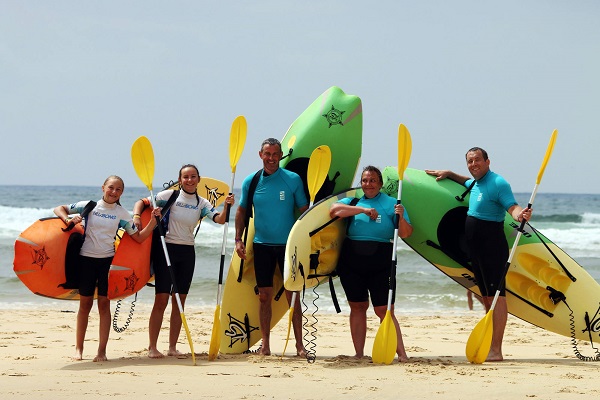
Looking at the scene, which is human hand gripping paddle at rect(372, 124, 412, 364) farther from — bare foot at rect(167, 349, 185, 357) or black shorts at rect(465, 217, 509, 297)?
bare foot at rect(167, 349, 185, 357)

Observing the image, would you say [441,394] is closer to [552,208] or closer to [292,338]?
[292,338]

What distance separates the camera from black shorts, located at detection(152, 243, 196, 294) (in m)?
5.66

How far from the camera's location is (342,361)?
220 inches

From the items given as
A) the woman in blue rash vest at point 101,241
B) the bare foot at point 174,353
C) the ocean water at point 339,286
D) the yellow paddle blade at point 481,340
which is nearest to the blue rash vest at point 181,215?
the woman in blue rash vest at point 101,241

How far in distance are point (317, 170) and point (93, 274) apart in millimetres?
1671

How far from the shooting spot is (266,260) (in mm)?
5652

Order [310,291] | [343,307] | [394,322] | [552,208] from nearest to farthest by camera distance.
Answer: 1. [394,322]
2. [343,307]
3. [310,291]
4. [552,208]

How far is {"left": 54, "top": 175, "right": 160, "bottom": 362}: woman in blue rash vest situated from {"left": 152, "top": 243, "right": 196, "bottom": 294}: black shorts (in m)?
Result: 0.23

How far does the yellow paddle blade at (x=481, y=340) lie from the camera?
217 inches

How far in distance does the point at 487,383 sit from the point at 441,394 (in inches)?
17.0

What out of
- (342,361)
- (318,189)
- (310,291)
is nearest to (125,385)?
(342,361)

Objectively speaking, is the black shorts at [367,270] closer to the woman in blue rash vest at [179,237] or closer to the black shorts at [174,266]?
the woman in blue rash vest at [179,237]

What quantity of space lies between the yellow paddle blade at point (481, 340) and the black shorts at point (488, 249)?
0.76 feet

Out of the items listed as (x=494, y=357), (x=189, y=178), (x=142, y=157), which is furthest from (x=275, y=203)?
(x=494, y=357)
